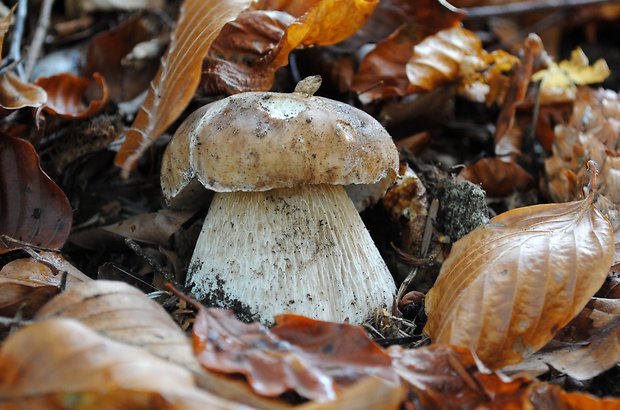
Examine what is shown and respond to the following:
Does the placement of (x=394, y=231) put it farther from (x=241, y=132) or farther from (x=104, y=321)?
(x=104, y=321)

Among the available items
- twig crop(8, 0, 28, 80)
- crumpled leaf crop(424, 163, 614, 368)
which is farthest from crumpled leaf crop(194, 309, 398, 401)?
twig crop(8, 0, 28, 80)

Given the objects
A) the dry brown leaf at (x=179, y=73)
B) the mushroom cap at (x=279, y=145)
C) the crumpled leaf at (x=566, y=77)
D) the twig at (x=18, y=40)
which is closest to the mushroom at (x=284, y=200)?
the mushroom cap at (x=279, y=145)

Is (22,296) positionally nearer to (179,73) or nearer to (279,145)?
(279,145)

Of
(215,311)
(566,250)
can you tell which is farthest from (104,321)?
(566,250)

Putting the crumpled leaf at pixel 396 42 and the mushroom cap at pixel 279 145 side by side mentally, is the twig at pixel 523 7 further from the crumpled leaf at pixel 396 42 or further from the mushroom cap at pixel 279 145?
the mushroom cap at pixel 279 145

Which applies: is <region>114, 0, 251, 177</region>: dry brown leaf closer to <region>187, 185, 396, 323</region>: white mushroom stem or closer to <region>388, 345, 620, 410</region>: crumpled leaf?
<region>187, 185, 396, 323</region>: white mushroom stem

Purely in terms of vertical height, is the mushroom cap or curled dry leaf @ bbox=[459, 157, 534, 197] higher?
the mushroom cap

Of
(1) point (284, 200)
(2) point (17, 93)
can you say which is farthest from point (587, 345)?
(2) point (17, 93)
